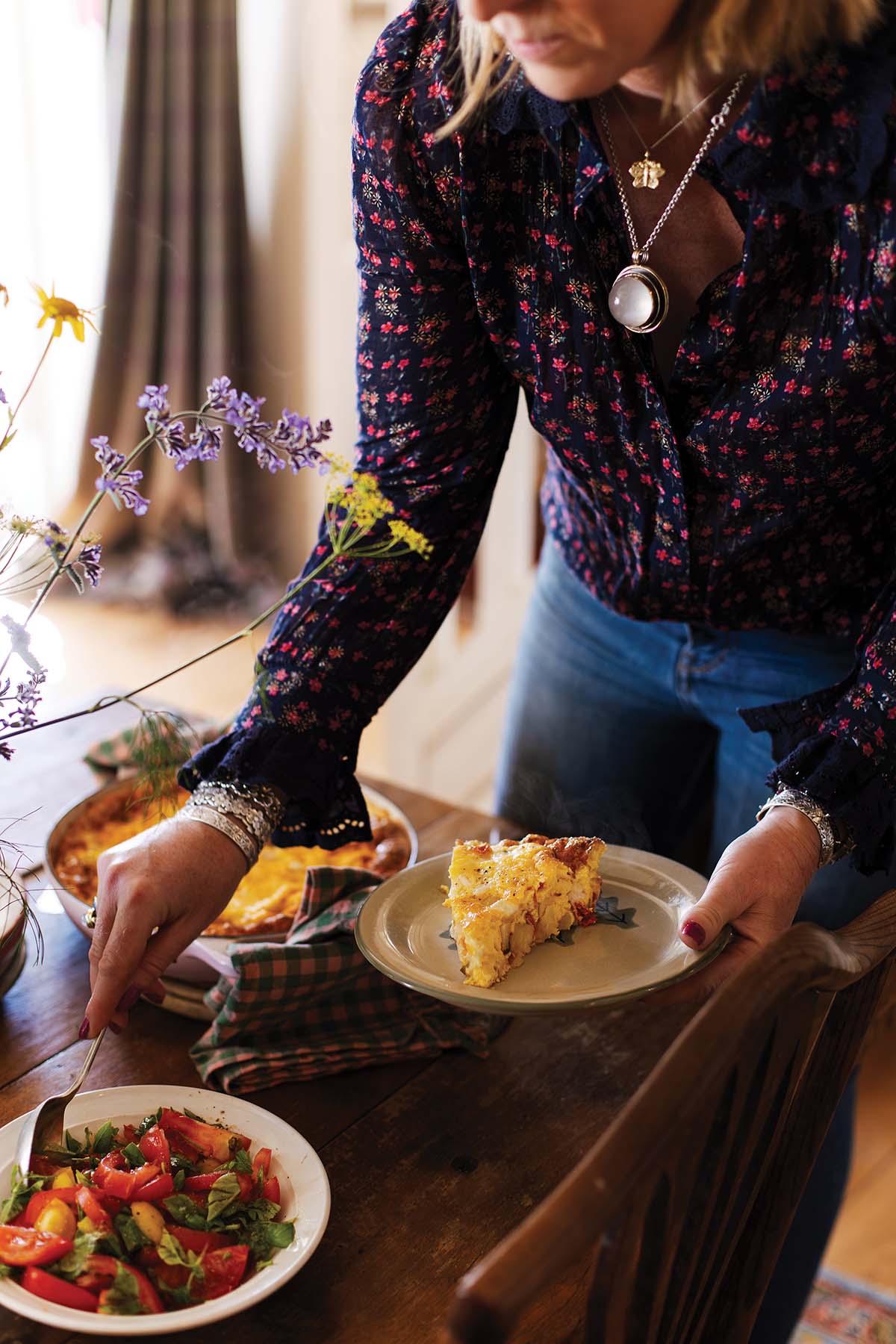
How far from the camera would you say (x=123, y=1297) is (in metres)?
0.72

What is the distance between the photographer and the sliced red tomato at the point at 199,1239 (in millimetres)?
759

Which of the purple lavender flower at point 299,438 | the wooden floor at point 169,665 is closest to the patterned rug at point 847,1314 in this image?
the wooden floor at point 169,665

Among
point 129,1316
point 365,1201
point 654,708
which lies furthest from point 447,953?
point 654,708

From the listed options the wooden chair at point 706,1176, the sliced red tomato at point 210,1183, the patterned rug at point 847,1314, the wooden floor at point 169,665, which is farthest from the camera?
the wooden floor at point 169,665

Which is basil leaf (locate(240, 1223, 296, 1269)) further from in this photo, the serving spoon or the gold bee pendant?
the gold bee pendant

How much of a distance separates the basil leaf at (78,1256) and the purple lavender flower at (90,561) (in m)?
0.42

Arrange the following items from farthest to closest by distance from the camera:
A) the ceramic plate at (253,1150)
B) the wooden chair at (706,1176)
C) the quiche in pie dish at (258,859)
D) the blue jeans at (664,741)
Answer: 1. the blue jeans at (664,741)
2. the quiche in pie dish at (258,859)
3. the ceramic plate at (253,1150)
4. the wooden chair at (706,1176)

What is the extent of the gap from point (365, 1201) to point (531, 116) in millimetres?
828

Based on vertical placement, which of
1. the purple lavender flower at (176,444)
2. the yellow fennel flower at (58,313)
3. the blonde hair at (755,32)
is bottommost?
the purple lavender flower at (176,444)

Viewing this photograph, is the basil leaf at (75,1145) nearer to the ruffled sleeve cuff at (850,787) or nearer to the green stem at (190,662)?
the green stem at (190,662)

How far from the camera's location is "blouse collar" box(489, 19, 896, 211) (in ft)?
2.80

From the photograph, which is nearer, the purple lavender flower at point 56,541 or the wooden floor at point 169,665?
the purple lavender flower at point 56,541

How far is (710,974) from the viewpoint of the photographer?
Answer: 3.07ft

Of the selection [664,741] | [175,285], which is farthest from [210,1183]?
[175,285]
